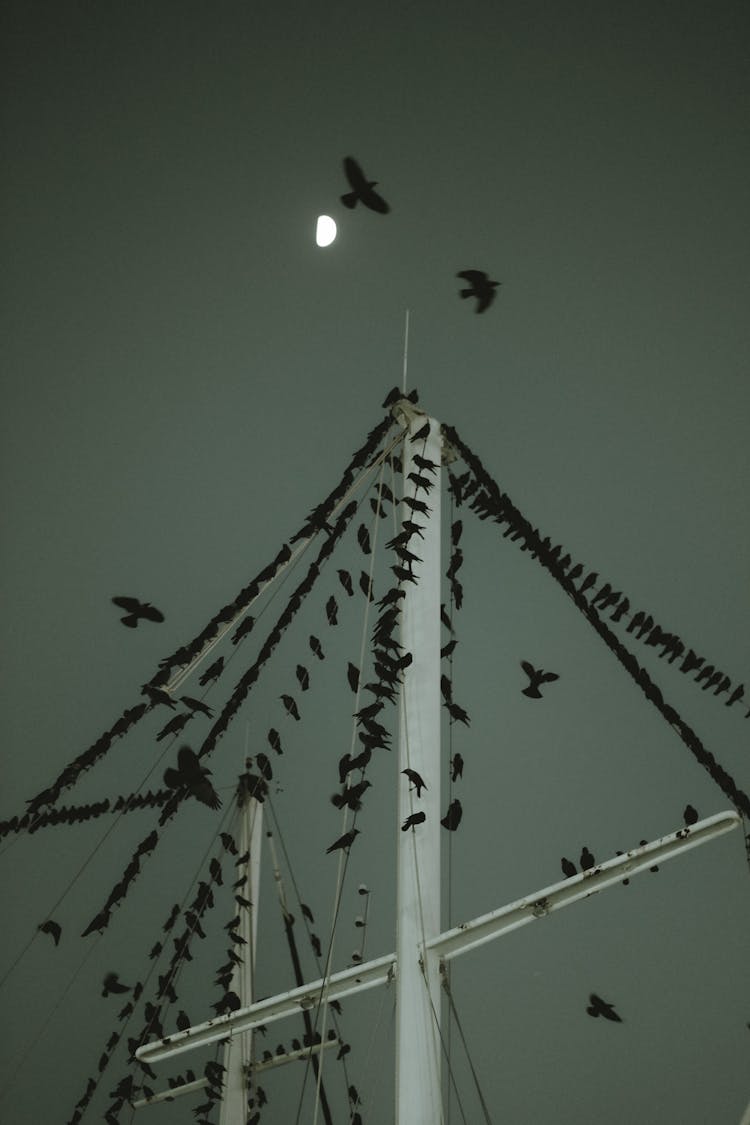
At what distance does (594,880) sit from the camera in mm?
2127

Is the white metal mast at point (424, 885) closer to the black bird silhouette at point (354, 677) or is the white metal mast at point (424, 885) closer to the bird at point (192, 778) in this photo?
the black bird silhouette at point (354, 677)

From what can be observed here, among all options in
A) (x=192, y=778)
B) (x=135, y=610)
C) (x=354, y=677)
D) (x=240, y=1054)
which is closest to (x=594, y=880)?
(x=354, y=677)

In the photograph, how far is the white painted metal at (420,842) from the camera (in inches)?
87.4

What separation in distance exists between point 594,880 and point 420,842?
527mm

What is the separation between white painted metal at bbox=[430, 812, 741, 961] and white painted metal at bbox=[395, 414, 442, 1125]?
0.19 meters

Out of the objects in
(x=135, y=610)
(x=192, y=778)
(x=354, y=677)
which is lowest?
(x=192, y=778)

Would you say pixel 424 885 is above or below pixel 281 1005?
above

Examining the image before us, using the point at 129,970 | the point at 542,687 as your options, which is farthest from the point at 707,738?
the point at 129,970

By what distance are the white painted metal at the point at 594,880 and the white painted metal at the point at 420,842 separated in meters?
0.19

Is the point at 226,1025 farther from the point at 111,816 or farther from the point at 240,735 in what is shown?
the point at 111,816

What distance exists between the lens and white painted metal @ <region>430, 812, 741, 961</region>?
6.95ft

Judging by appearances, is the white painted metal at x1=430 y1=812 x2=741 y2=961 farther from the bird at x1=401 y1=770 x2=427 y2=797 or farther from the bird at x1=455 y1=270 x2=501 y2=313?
the bird at x1=455 y1=270 x2=501 y2=313

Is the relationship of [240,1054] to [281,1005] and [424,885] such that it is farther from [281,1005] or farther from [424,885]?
[424,885]

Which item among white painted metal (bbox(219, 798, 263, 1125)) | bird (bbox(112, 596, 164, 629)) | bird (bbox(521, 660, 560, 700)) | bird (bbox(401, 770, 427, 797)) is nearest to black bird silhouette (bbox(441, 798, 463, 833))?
bird (bbox(401, 770, 427, 797))
